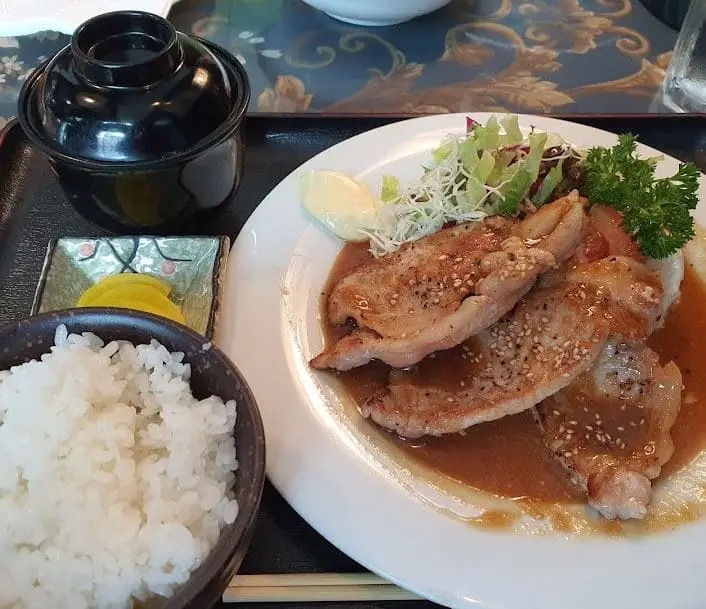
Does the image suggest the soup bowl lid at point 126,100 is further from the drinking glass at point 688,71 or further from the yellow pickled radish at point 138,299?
the drinking glass at point 688,71

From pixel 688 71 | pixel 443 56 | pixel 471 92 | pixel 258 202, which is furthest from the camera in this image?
pixel 443 56

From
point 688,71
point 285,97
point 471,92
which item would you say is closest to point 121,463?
point 285,97

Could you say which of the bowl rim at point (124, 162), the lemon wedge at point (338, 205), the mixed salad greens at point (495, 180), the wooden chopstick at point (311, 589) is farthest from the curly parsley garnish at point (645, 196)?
the wooden chopstick at point (311, 589)

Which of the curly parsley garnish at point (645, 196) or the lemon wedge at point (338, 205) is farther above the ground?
the curly parsley garnish at point (645, 196)

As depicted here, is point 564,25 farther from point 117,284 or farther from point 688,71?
point 117,284

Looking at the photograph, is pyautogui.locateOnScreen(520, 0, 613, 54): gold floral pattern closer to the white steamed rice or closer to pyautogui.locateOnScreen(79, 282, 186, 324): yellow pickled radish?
pyautogui.locateOnScreen(79, 282, 186, 324): yellow pickled radish

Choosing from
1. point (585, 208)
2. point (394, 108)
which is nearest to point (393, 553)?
point (585, 208)

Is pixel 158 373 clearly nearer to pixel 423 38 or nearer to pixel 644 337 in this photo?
pixel 644 337
